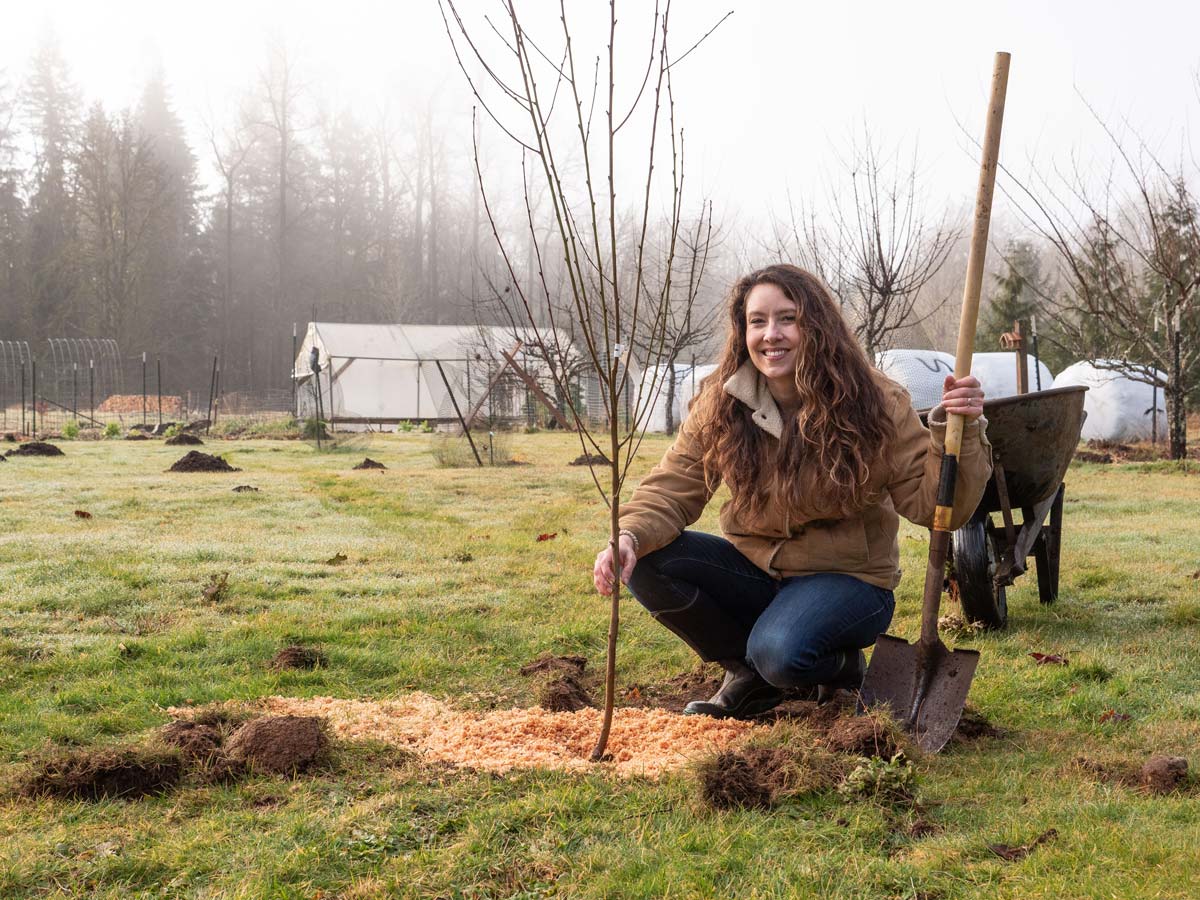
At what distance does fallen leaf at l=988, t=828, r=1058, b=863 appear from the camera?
6.70ft

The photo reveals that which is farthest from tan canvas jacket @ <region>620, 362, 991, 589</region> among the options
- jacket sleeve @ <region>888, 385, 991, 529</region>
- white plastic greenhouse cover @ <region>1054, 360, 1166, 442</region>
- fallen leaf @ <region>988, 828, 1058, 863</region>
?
white plastic greenhouse cover @ <region>1054, 360, 1166, 442</region>

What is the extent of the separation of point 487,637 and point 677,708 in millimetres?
1236

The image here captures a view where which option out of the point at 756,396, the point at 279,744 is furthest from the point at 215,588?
the point at 756,396

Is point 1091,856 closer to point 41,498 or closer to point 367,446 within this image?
point 41,498

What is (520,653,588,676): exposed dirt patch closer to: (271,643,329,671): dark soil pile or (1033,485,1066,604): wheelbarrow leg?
(271,643,329,671): dark soil pile

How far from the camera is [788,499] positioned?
294cm

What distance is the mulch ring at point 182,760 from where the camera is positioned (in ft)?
8.16

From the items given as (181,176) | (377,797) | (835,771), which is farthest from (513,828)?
(181,176)

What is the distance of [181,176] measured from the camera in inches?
1788

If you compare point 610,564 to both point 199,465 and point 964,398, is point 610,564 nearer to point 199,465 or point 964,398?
point 964,398

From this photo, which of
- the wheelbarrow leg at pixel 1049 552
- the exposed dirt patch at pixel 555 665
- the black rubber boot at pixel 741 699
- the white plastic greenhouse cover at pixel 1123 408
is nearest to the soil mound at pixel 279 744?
the exposed dirt patch at pixel 555 665

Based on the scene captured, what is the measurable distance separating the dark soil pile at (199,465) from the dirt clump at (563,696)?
925 cm

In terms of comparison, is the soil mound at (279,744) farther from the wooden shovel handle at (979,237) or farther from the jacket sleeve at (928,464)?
the wooden shovel handle at (979,237)

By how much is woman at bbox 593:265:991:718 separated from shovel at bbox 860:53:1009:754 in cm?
7
